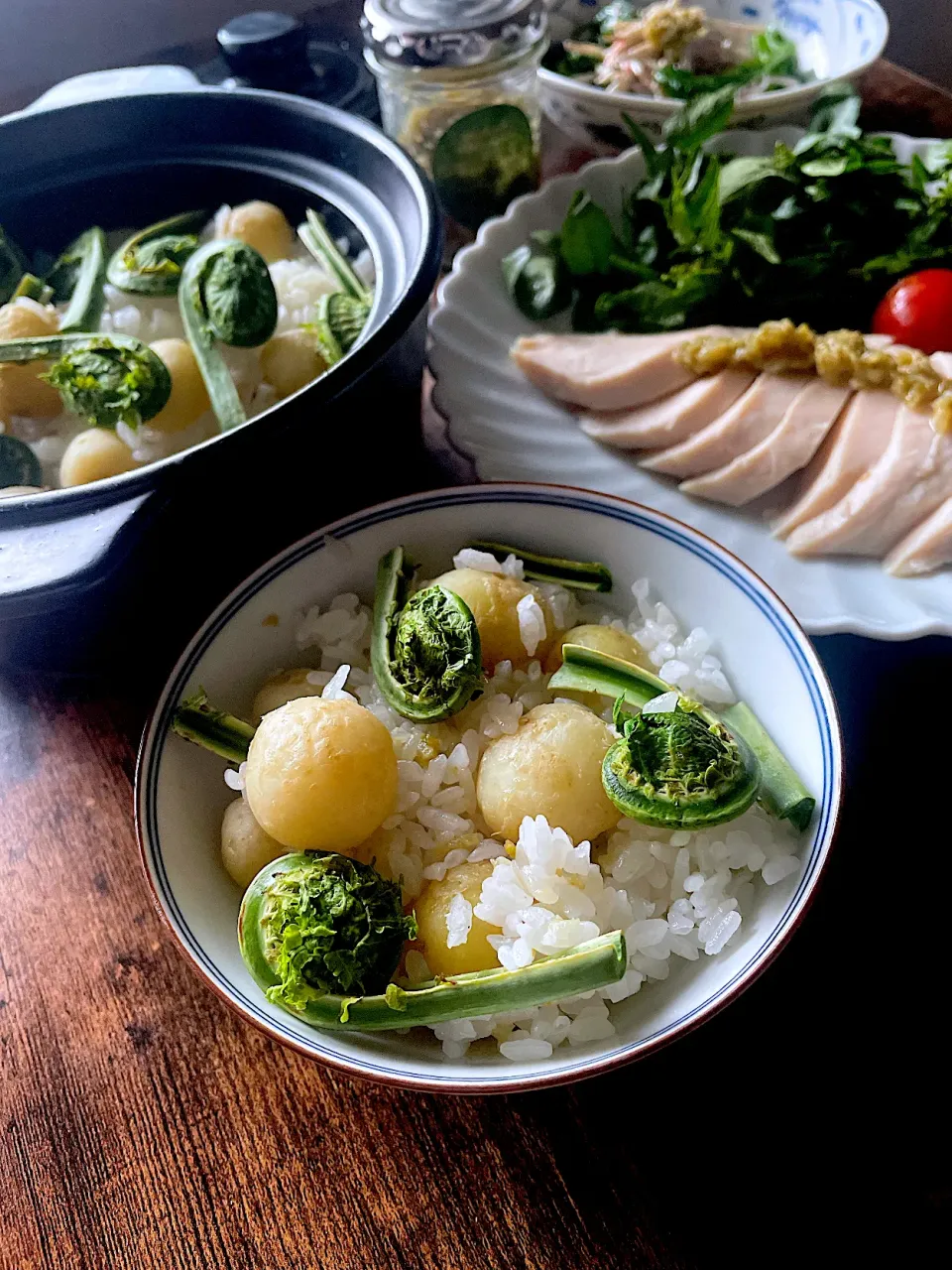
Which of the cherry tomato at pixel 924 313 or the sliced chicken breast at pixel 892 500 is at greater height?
the cherry tomato at pixel 924 313

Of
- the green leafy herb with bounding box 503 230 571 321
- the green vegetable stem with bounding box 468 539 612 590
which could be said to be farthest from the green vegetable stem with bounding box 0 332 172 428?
the green leafy herb with bounding box 503 230 571 321

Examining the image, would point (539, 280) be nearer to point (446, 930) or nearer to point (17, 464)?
point (17, 464)

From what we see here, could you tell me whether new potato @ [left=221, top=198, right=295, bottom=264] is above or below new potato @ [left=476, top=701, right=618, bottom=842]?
above

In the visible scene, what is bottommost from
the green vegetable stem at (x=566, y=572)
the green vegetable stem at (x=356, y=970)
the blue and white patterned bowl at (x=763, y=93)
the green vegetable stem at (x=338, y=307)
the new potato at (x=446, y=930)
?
the new potato at (x=446, y=930)

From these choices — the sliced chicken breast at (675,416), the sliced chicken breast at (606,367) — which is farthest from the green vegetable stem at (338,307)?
the sliced chicken breast at (675,416)

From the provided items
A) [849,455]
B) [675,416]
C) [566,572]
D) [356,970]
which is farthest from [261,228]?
[356,970]

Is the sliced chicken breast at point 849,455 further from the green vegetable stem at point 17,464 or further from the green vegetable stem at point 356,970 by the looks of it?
the green vegetable stem at point 17,464

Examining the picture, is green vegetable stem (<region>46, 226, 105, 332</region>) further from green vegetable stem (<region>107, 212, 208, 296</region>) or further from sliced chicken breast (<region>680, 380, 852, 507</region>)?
sliced chicken breast (<region>680, 380, 852, 507</region>)
